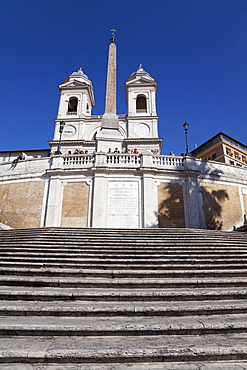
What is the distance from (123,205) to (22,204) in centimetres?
613

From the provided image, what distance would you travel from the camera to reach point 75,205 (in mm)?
13266

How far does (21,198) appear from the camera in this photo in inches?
547

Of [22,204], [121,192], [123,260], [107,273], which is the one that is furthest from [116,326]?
[22,204]

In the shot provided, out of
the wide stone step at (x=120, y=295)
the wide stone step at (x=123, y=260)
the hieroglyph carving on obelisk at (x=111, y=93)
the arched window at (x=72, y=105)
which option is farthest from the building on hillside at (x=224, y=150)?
the wide stone step at (x=120, y=295)

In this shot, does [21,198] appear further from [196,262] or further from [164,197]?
[196,262]

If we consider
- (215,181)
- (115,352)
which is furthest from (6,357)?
(215,181)

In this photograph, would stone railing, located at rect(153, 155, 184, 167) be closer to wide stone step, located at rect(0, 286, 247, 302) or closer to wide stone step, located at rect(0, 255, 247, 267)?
wide stone step, located at rect(0, 255, 247, 267)

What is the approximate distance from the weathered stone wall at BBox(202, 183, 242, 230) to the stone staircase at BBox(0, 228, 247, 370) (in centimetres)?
681

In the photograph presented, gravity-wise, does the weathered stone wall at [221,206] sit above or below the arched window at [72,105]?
below

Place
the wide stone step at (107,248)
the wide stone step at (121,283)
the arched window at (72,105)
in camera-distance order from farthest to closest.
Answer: the arched window at (72,105) < the wide stone step at (107,248) < the wide stone step at (121,283)

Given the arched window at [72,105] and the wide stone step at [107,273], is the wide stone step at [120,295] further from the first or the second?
the arched window at [72,105]

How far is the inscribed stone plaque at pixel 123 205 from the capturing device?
41.9 feet

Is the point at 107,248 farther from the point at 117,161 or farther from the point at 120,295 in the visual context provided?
the point at 117,161

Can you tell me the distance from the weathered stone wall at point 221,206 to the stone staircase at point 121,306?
22.3 ft
